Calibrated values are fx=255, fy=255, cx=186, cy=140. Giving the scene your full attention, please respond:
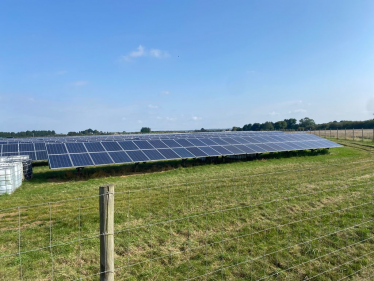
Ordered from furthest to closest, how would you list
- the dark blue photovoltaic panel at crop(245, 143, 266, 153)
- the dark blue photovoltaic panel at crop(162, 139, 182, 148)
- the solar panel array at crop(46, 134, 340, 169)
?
the dark blue photovoltaic panel at crop(245, 143, 266, 153)
the dark blue photovoltaic panel at crop(162, 139, 182, 148)
the solar panel array at crop(46, 134, 340, 169)

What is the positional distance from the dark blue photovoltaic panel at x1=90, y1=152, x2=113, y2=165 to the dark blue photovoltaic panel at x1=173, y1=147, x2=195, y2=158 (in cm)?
488

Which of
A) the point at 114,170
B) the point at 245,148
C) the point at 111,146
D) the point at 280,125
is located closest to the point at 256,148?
the point at 245,148

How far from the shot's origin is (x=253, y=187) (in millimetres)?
10336

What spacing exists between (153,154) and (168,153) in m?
1.13

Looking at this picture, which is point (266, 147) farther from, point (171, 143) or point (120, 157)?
point (120, 157)

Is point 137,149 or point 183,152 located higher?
point 137,149

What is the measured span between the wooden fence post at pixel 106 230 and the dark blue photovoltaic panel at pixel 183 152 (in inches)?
581

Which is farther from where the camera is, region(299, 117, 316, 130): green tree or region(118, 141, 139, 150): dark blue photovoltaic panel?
region(299, 117, 316, 130): green tree

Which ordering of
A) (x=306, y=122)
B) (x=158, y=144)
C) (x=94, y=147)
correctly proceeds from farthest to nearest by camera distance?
(x=306, y=122)
(x=158, y=144)
(x=94, y=147)

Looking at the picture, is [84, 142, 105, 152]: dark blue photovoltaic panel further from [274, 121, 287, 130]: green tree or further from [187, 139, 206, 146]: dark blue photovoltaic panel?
[274, 121, 287, 130]: green tree

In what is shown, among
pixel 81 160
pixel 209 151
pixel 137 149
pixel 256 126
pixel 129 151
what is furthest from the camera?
pixel 256 126

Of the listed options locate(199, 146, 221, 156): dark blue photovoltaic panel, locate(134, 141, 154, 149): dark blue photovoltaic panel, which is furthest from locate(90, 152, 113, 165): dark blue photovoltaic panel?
locate(199, 146, 221, 156): dark blue photovoltaic panel

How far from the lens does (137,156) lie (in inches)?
653

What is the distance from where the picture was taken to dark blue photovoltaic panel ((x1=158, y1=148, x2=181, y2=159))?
17.3 meters
